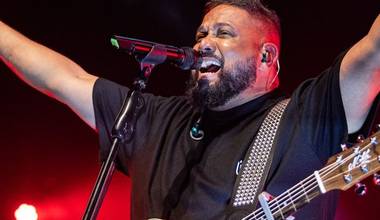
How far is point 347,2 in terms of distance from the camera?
10.2 feet

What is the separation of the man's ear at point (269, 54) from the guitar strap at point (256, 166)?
0.55 m

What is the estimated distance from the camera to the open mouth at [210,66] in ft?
8.01

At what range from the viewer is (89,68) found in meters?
3.92

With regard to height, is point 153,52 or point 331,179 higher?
point 153,52

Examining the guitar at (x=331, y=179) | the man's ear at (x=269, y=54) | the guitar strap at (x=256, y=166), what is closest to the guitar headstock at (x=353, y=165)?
the guitar at (x=331, y=179)

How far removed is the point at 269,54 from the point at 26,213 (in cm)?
223

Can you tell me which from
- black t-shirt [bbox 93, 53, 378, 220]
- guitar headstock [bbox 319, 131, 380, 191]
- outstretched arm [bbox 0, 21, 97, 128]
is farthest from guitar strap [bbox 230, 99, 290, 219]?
outstretched arm [bbox 0, 21, 97, 128]

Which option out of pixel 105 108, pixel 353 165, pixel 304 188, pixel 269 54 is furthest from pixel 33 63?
pixel 353 165

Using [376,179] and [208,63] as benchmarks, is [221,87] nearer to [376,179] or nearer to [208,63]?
[208,63]

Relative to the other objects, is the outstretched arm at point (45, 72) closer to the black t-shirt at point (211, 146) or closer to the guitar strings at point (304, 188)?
the black t-shirt at point (211, 146)

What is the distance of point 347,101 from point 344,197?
1374 mm

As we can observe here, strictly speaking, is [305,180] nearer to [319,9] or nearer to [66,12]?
[319,9]

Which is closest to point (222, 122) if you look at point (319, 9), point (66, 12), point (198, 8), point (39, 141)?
point (319, 9)

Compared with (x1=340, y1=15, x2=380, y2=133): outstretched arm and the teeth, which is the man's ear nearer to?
the teeth
